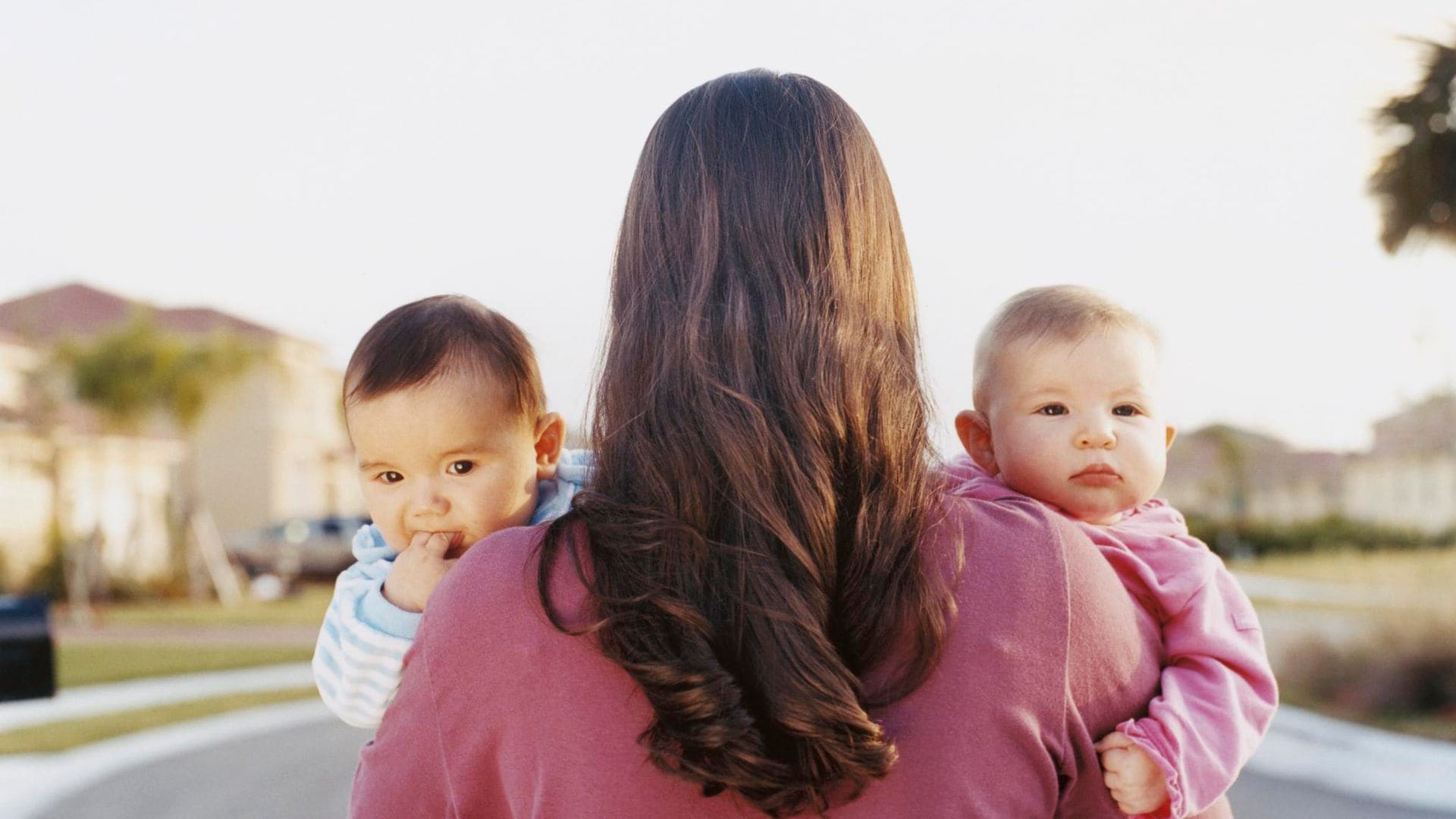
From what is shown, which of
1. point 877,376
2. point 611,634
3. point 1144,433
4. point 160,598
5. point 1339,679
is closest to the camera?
point 611,634

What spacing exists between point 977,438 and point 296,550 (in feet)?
105

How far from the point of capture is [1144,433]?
1.97 m

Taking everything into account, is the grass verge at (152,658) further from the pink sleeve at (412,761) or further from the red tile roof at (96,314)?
the pink sleeve at (412,761)

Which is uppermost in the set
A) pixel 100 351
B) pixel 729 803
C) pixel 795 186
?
pixel 795 186

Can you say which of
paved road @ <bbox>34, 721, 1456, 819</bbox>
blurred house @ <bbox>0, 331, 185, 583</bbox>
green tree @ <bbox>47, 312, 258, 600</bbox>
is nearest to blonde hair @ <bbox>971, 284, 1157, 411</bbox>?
paved road @ <bbox>34, 721, 1456, 819</bbox>

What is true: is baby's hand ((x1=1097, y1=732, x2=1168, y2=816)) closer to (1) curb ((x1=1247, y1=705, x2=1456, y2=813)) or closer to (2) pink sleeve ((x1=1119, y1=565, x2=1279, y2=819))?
(2) pink sleeve ((x1=1119, y1=565, x2=1279, y2=819))

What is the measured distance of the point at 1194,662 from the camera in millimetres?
1710

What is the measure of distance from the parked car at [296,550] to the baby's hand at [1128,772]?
3114 cm

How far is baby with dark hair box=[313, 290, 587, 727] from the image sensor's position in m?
1.93

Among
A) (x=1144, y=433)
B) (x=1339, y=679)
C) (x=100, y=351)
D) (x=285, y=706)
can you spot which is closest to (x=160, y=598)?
(x=100, y=351)

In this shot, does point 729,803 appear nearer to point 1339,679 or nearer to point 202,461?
point 1339,679

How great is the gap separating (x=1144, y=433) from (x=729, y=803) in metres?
0.88

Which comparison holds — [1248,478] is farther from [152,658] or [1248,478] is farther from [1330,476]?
[152,658]

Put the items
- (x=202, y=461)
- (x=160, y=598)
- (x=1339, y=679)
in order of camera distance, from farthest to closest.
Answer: (x=202, y=461)
(x=160, y=598)
(x=1339, y=679)
